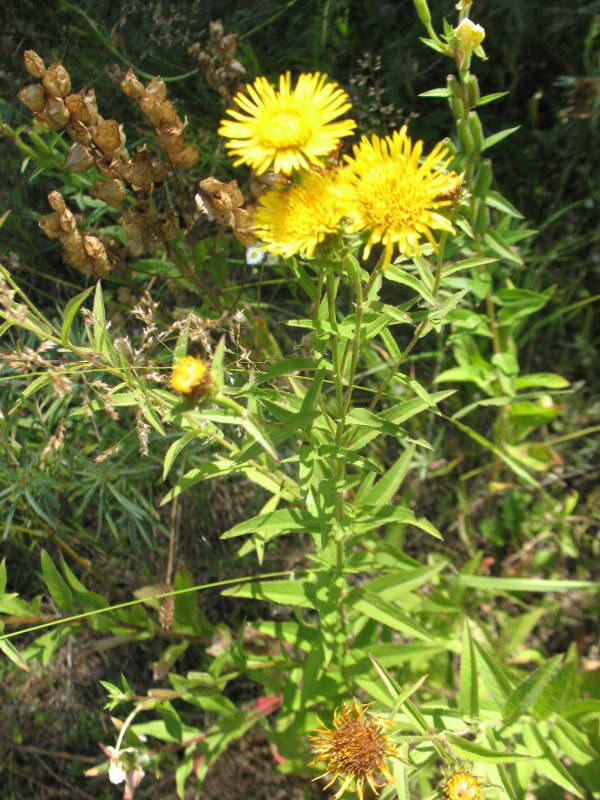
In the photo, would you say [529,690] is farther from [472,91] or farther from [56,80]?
[56,80]

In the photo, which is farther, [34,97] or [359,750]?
[34,97]

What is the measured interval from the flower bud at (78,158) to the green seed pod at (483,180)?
1.05 metres

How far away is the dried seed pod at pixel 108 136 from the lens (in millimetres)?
1746

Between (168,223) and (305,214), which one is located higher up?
(168,223)

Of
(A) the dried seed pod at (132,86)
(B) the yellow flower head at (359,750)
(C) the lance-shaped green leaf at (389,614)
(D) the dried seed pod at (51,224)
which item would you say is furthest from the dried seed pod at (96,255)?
(B) the yellow flower head at (359,750)

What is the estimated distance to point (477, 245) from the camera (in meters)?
2.08

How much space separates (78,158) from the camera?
5.78 ft

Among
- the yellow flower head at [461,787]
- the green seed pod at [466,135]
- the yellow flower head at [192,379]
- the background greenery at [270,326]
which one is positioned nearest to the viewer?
the yellow flower head at [192,379]

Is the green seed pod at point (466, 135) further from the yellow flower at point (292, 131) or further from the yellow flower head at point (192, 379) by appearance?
the yellow flower head at point (192, 379)

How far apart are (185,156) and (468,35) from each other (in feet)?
2.55

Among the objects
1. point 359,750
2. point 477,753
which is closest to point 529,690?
point 477,753

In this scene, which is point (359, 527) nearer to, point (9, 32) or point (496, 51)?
point (496, 51)

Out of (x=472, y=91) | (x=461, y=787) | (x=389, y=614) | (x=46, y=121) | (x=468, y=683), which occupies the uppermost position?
(x=472, y=91)

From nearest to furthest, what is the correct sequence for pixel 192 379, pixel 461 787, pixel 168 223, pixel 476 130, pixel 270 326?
pixel 192 379, pixel 461 787, pixel 476 130, pixel 168 223, pixel 270 326
